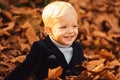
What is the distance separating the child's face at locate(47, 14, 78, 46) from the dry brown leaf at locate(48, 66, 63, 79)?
0.60 ft

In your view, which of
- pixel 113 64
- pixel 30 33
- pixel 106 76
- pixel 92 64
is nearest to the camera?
pixel 106 76

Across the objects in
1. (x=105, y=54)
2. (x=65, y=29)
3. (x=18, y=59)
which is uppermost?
(x=65, y=29)

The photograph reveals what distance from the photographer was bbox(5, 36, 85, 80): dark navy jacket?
268 centimetres

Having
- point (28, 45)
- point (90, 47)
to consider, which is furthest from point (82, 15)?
point (28, 45)

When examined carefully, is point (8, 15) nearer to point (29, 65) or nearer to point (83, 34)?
point (83, 34)

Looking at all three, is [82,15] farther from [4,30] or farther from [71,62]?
[71,62]

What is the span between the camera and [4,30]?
3334 millimetres

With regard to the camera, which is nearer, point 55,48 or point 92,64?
point 55,48

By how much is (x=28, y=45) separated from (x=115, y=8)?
1509mm

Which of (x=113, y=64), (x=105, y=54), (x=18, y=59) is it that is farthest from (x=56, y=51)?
(x=105, y=54)

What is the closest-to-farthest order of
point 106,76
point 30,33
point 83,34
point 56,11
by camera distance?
point 56,11
point 106,76
point 30,33
point 83,34

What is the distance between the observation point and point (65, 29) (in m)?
2.63

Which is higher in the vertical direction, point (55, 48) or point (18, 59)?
point (55, 48)

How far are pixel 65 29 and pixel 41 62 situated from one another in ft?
0.94
